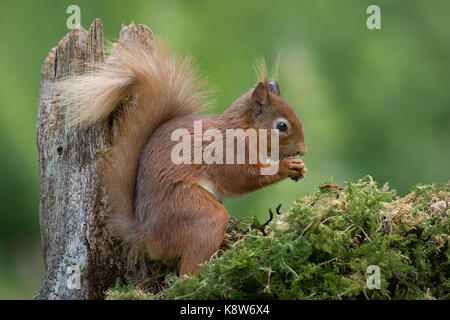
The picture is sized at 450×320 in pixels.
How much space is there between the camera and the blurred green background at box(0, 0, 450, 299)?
3.82 meters

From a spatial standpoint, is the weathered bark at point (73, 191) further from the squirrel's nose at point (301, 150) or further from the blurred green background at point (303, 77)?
the blurred green background at point (303, 77)

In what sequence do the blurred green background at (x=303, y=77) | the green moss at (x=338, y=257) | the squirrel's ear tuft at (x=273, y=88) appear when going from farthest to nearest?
the blurred green background at (x=303, y=77), the squirrel's ear tuft at (x=273, y=88), the green moss at (x=338, y=257)

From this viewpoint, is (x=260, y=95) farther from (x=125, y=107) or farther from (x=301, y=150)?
(x=125, y=107)

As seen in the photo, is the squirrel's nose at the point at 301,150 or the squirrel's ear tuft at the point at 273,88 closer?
the squirrel's nose at the point at 301,150

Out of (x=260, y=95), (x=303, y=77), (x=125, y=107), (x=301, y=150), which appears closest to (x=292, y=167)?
(x=301, y=150)

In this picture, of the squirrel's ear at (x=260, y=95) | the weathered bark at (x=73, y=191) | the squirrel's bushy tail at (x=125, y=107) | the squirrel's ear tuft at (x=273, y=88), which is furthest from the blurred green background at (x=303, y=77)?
the weathered bark at (x=73, y=191)

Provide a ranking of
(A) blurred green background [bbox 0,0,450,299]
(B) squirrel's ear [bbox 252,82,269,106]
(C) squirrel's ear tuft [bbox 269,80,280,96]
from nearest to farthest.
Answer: (B) squirrel's ear [bbox 252,82,269,106], (C) squirrel's ear tuft [bbox 269,80,280,96], (A) blurred green background [bbox 0,0,450,299]

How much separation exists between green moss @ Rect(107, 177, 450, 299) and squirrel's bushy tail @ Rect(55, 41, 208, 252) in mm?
446

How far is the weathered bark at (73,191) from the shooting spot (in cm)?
220

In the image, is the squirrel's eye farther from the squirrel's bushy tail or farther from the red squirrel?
the squirrel's bushy tail

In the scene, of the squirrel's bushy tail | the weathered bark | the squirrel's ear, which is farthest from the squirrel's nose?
the weathered bark

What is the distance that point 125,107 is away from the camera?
225cm

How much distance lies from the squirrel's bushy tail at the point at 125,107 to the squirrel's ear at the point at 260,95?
1.18 feet

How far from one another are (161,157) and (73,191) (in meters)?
0.39
